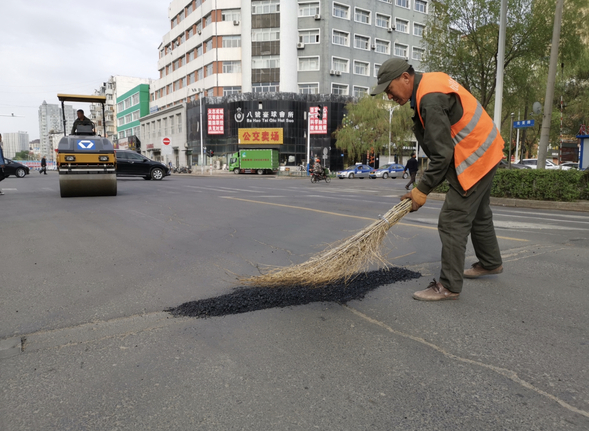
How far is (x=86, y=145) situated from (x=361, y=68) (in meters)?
46.6

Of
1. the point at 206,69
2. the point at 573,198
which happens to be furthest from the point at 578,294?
the point at 206,69

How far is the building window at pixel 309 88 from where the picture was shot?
2003 inches

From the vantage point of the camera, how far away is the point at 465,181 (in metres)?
3.28

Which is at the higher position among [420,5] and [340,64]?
[420,5]

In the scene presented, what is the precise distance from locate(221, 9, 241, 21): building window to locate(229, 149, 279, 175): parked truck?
1745 centimetres

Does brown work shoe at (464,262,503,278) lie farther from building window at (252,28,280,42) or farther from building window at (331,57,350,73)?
building window at (252,28,280,42)

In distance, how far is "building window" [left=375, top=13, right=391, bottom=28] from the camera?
5362 cm

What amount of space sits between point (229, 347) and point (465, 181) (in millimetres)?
2088

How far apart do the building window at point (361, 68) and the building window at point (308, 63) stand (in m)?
5.24

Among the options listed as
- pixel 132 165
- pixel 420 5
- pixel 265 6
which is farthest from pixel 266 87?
pixel 132 165

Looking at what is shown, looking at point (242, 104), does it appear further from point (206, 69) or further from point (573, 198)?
point (573, 198)

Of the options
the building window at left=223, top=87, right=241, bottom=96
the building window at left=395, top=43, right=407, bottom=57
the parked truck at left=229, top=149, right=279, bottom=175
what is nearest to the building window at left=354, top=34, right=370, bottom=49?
the building window at left=395, top=43, right=407, bottom=57

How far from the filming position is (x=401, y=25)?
55750 millimetres

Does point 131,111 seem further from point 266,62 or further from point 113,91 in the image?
point 266,62
